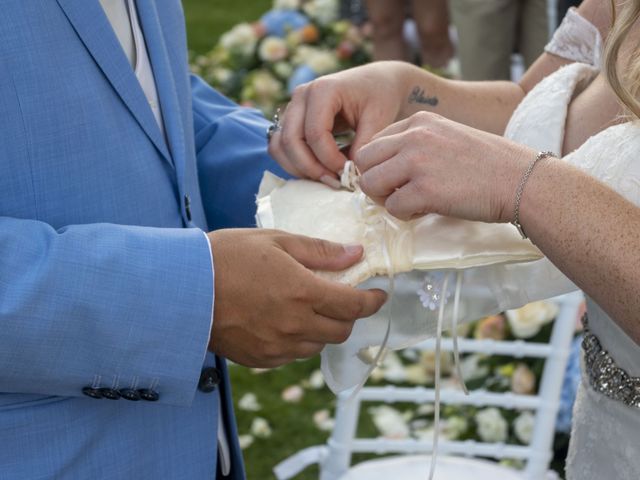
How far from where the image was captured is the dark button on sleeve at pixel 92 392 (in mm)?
1644

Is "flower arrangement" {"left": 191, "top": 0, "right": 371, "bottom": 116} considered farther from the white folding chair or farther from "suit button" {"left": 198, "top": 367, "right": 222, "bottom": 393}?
"suit button" {"left": 198, "top": 367, "right": 222, "bottom": 393}

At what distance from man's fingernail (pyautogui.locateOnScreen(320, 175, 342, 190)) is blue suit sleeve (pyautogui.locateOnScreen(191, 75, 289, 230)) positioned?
0.74 ft

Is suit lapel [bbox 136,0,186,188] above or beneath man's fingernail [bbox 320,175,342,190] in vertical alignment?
above

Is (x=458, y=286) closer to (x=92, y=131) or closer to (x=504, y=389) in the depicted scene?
(x=92, y=131)

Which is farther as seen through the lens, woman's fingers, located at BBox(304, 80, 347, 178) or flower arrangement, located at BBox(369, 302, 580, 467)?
flower arrangement, located at BBox(369, 302, 580, 467)

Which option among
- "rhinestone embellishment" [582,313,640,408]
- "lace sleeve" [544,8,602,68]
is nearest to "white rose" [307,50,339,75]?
"lace sleeve" [544,8,602,68]

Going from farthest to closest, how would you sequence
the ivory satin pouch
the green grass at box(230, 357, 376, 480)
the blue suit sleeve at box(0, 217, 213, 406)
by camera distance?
the green grass at box(230, 357, 376, 480)
the ivory satin pouch
the blue suit sleeve at box(0, 217, 213, 406)

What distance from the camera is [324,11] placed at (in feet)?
22.4

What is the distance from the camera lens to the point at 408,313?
1.76 meters

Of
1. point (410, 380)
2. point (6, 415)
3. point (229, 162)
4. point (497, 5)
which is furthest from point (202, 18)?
point (6, 415)

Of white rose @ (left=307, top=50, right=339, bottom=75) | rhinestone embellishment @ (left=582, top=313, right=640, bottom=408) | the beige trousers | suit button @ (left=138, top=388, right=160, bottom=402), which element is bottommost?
white rose @ (left=307, top=50, right=339, bottom=75)

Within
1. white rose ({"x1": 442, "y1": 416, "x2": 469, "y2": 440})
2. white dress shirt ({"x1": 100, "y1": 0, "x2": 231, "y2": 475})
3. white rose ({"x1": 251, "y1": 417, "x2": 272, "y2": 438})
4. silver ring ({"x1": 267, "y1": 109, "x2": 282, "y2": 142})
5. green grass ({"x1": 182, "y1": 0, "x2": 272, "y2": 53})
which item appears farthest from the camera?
green grass ({"x1": 182, "y1": 0, "x2": 272, "y2": 53})

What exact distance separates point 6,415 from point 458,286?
761mm

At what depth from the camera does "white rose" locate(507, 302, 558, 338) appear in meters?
3.71
